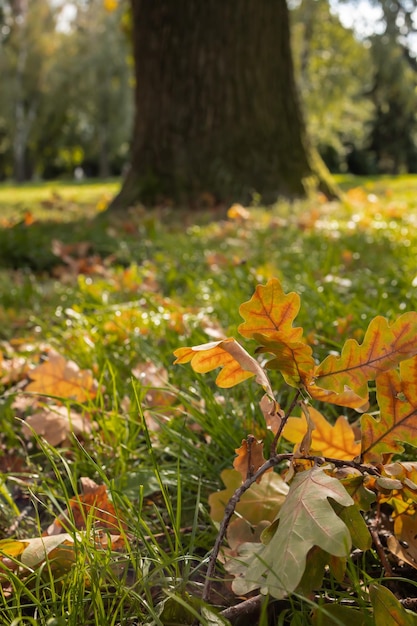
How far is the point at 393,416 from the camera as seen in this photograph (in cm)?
83

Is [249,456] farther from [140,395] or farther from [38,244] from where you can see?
[38,244]

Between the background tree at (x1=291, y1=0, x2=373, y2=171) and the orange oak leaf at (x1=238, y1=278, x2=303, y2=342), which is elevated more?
the background tree at (x1=291, y1=0, x2=373, y2=171)

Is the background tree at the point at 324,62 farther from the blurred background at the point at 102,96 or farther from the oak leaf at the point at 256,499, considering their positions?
the oak leaf at the point at 256,499

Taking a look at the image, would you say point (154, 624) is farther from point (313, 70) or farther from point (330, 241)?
point (313, 70)

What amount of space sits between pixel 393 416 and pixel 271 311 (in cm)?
21

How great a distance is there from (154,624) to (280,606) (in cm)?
17

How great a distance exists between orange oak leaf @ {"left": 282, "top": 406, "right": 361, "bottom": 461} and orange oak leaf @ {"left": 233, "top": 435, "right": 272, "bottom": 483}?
0.09 m

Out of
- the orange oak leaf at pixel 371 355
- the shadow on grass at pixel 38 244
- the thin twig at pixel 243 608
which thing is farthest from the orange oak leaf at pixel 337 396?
the shadow on grass at pixel 38 244

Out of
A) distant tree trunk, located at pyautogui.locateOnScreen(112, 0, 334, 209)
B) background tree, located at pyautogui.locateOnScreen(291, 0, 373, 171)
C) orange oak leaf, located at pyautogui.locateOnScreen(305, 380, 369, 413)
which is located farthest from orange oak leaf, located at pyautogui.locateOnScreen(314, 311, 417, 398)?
background tree, located at pyautogui.locateOnScreen(291, 0, 373, 171)

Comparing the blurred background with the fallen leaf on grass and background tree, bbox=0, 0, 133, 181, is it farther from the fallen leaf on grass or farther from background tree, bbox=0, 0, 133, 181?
the fallen leaf on grass

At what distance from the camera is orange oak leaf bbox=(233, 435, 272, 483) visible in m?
0.89

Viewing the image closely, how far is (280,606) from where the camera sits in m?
0.85

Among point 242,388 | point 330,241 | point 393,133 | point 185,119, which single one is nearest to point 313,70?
point 393,133

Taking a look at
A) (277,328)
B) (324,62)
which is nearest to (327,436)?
(277,328)
